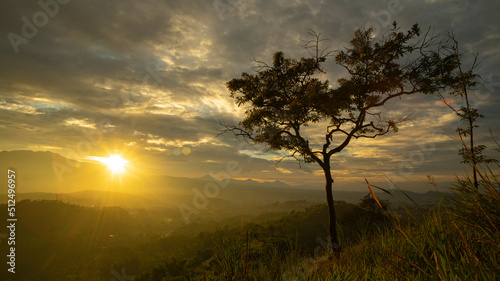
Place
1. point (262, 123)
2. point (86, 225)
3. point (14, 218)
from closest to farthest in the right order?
point (262, 123) → point (14, 218) → point (86, 225)

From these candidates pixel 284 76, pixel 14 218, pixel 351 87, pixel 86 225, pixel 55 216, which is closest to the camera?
pixel 351 87

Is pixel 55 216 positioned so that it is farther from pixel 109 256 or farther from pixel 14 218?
pixel 109 256

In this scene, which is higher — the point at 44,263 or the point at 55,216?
the point at 55,216

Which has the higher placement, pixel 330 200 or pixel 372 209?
pixel 330 200

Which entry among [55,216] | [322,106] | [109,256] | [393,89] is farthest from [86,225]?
[393,89]

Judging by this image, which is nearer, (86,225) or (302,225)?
(302,225)

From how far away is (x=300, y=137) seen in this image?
45.5 feet

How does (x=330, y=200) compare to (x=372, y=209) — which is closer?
(x=330, y=200)

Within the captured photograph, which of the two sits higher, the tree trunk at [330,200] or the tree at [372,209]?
the tree trunk at [330,200]

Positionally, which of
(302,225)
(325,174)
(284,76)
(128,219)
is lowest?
(128,219)

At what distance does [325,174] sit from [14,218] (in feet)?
110

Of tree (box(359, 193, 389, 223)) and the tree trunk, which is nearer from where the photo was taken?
the tree trunk

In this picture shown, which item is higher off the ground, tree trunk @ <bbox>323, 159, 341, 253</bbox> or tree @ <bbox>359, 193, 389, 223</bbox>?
tree trunk @ <bbox>323, 159, 341, 253</bbox>

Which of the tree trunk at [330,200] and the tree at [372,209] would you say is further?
the tree at [372,209]
